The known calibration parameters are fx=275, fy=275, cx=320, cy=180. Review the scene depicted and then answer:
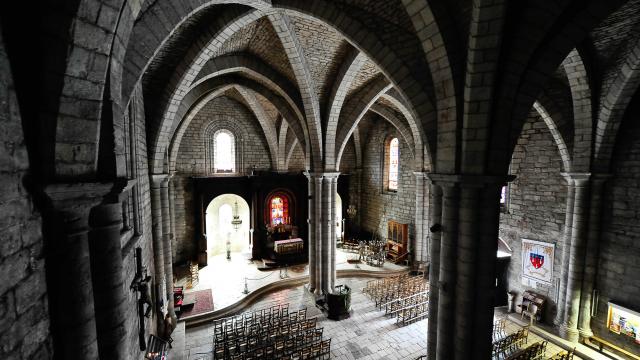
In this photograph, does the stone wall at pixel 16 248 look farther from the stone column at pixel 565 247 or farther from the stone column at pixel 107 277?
the stone column at pixel 565 247

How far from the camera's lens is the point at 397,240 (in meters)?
14.7

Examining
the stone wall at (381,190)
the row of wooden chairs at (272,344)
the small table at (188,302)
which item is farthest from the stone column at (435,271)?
the stone wall at (381,190)

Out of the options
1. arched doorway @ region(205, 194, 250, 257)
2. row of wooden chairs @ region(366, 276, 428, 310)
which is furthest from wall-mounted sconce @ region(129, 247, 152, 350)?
arched doorway @ region(205, 194, 250, 257)

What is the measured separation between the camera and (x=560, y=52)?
3.95 m

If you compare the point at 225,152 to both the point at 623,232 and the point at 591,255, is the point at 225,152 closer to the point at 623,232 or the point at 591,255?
the point at 591,255

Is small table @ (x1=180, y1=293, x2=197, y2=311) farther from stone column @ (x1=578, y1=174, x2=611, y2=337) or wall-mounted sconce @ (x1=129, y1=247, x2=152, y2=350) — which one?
stone column @ (x1=578, y1=174, x2=611, y2=337)

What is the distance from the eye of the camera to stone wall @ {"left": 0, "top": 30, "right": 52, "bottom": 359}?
1508 mm

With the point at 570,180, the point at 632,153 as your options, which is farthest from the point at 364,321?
the point at 632,153

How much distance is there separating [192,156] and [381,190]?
1054cm

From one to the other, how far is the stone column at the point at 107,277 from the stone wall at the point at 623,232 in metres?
11.2

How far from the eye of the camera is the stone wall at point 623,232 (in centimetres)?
720

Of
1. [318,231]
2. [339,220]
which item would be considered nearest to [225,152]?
[318,231]

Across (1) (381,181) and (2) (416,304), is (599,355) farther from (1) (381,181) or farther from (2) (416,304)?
(1) (381,181)

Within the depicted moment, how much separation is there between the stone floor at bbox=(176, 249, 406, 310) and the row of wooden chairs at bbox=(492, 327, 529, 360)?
5898 mm
